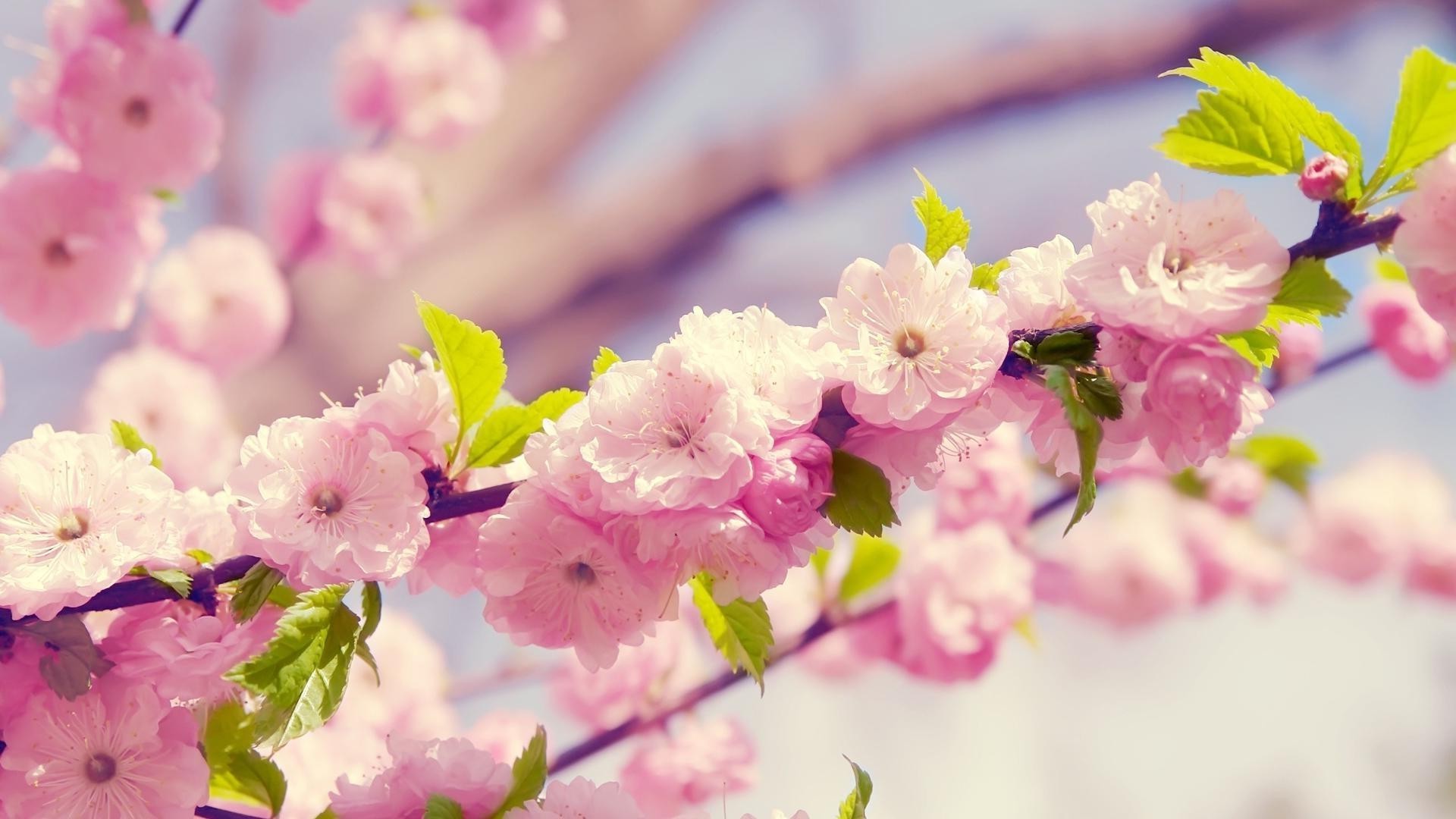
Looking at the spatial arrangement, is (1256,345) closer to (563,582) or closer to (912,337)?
(912,337)

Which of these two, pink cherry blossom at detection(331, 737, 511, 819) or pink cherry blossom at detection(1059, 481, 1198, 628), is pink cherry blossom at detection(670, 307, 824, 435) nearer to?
pink cherry blossom at detection(331, 737, 511, 819)

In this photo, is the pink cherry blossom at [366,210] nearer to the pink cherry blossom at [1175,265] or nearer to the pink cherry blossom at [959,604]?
the pink cherry blossom at [959,604]

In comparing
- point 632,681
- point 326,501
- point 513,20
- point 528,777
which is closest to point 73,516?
point 326,501

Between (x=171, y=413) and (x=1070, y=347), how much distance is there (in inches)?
48.1

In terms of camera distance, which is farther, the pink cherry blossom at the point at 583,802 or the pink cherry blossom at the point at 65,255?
the pink cherry blossom at the point at 65,255

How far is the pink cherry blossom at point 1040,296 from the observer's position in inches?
15.5

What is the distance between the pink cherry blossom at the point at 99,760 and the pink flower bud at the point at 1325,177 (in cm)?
47

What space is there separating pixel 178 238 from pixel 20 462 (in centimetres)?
145

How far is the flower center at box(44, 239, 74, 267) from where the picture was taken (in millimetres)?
867

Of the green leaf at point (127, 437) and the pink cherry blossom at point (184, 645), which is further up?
the green leaf at point (127, 437)

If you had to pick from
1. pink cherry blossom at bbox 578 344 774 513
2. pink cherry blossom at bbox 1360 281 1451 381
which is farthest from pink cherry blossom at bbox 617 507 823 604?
pink cherry blossom at bbox 1360 281 1451 381

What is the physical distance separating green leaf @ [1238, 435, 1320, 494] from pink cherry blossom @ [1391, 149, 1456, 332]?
670 millimetres

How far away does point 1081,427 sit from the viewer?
35 centimetres

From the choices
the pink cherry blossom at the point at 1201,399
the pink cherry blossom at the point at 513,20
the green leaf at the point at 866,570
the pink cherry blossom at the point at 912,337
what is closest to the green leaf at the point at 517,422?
the pink cherry blossom at the point at 912,337
